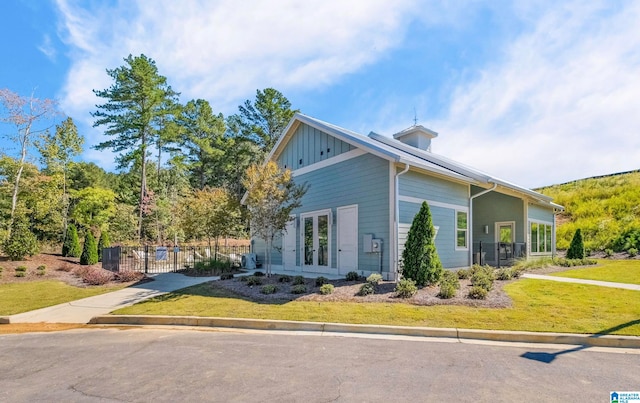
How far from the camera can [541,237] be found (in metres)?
17.7

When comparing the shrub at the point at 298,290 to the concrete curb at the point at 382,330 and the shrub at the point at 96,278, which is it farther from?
the shrub at the point at 96,278

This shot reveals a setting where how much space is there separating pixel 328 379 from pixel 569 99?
1055 cm

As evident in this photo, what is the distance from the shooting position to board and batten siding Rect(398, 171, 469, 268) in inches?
405

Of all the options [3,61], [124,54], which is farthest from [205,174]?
[3,61]

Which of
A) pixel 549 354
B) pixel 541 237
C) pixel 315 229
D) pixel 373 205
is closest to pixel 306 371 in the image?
pixel 549 354

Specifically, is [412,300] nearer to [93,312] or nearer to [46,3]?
[93,312]

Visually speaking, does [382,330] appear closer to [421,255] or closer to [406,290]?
[406,290]

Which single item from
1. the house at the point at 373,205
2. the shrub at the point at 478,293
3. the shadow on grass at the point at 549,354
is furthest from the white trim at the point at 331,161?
the shadow on grass at the point at 549,354

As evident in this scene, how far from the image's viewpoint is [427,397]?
3318 mm

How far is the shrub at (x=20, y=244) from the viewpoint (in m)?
14.2

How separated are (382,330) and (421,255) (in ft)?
11.5

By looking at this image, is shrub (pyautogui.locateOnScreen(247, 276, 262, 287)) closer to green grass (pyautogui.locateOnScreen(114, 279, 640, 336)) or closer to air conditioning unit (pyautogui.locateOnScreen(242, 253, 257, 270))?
green grass (pyautogui.locateOnScreen(114, 279, 640, 336))

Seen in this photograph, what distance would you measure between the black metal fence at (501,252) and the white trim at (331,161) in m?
6.96

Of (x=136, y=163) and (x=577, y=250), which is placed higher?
(x=136, y=163)
